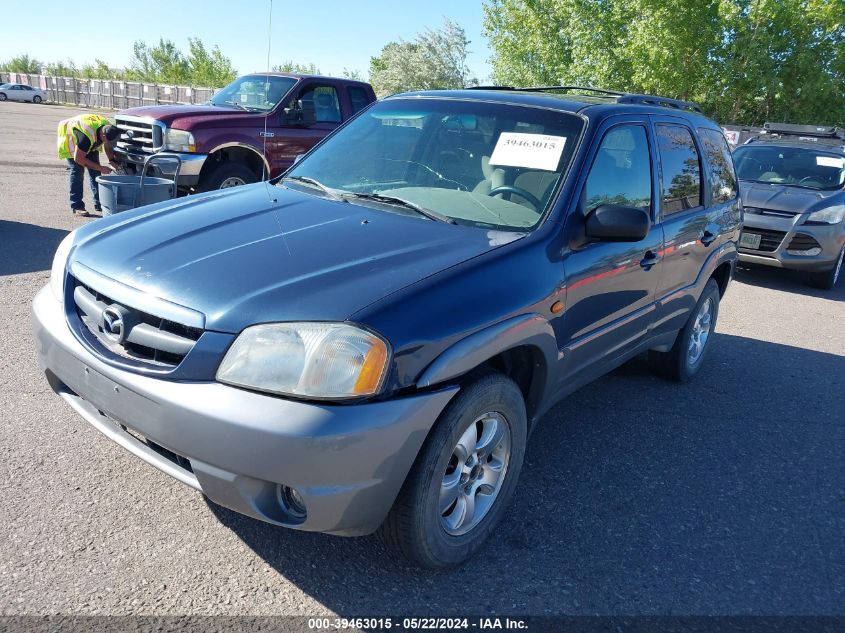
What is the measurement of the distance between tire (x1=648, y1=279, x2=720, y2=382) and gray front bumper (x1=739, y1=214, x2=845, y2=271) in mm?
3988

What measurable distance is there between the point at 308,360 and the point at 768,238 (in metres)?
8.14

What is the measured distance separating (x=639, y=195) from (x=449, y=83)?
42.4 meters

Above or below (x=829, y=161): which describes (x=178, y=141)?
below

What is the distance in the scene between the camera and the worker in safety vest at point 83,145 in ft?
28.8

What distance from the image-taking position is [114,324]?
8.10ft

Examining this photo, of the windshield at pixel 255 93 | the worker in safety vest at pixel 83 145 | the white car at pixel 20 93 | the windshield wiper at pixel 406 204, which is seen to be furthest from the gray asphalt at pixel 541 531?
the white car at pixel 20 93

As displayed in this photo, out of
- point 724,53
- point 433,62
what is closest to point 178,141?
point 724,53

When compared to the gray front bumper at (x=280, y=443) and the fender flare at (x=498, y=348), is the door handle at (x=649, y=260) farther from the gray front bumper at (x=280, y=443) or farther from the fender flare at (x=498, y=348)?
the gray front bumper at (x=280, y=443)

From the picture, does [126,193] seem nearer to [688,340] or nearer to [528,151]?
[528,151]

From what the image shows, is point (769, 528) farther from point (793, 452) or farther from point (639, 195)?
point (639, 195)

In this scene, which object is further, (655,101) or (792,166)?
(792,166)

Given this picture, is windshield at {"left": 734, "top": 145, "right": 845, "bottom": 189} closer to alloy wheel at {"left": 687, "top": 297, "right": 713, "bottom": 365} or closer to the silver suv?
the silver suv

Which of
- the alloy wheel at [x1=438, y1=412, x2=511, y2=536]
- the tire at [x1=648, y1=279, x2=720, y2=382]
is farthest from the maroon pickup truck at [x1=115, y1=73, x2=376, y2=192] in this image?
the alloy wheel at [x1=438, y1=412, x2=511, y2=536]

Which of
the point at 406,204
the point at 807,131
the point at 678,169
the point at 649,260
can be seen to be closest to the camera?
the point at 406,204
